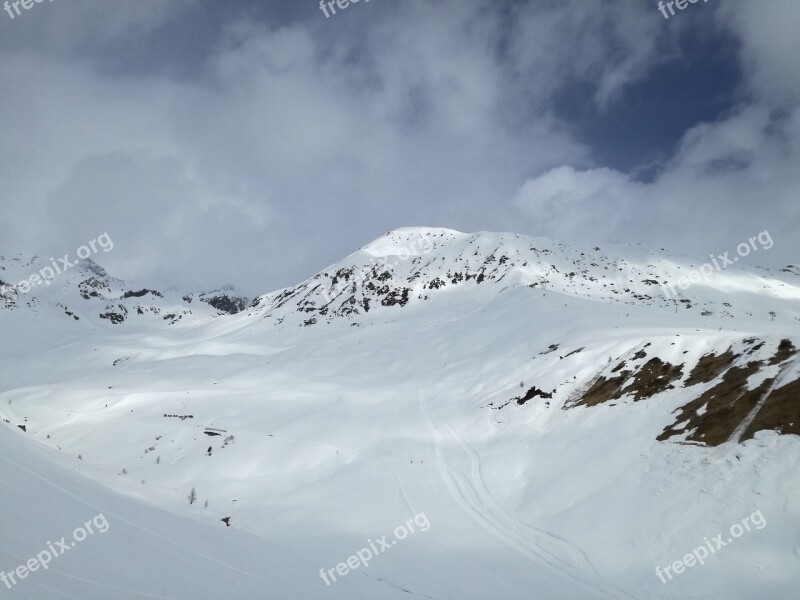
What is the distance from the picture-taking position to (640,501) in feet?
40.3

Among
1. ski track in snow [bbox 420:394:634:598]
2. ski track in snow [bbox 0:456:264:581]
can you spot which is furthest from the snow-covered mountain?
ski track in snow [bbox 0:456:264:581]

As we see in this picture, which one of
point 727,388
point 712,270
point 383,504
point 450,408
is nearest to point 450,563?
point 383,504

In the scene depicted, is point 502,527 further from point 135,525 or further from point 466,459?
point 135,525

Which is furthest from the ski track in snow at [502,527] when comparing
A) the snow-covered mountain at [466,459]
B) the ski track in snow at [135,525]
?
the ski track in snow at [135,525]

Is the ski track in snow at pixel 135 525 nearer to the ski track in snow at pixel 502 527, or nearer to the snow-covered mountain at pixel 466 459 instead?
the snow-covered mountain at pixel 466 459

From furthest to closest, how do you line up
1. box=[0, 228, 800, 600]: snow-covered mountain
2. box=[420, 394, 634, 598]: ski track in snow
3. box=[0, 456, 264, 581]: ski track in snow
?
box=[420, 394, 634, 598]: ski track in snow, box=[0, 228, 800, 600]: snow-covered mountain, box=[0, 456, 264, 581]: ski track in snow

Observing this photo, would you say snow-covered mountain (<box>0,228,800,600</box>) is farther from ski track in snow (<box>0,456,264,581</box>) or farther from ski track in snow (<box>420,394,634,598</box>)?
ski track in snow (<box>0,456,264,581</box>)

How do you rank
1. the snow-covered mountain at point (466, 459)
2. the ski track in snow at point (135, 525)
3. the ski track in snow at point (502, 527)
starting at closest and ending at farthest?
the ski track in snow at point (135, 525)
the snow-covered mountain at point (466, 459)
the ski track in snow at point (502, 527)

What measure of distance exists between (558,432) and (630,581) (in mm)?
8273

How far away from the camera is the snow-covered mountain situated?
30.7 ft

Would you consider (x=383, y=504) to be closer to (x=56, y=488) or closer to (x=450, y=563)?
(x=450, y=563)

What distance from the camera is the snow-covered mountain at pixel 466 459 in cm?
937

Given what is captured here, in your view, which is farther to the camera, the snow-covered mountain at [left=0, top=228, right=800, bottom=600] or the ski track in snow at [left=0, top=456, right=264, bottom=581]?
the snow-covered mountain at [left=0, top=228, right=800, bottom=600]

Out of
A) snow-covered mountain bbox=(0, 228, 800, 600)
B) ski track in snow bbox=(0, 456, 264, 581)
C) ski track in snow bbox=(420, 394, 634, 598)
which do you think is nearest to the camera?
ski track in snow bbox=(0, 456, 264, 581)
